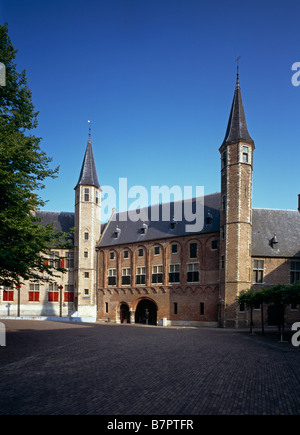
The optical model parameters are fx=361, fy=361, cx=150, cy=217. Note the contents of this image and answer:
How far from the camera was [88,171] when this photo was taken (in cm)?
4762

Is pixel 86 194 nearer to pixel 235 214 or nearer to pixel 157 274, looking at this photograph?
pixel 157 274

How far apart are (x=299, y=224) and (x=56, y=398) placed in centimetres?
3425

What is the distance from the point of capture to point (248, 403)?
8.08m

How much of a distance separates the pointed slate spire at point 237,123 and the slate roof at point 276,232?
789 cm

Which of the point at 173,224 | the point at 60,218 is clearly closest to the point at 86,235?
the point at 60,218

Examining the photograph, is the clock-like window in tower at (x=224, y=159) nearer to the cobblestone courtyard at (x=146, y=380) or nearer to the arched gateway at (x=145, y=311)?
the arched gateway at (x=145, y=311)

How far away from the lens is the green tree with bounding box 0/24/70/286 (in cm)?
1471

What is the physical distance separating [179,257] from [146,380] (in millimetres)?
28319

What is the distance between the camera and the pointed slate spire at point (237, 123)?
34375 mm

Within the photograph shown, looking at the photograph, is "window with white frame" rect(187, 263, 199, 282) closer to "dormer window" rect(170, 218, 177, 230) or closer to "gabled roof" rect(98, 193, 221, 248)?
"gabled roof" rect(98, 193, 221, 248)

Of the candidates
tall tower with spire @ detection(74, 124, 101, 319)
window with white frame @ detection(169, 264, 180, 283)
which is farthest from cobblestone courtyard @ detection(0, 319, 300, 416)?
tall tower with spire @ detection(74, 124, 101, 319)
